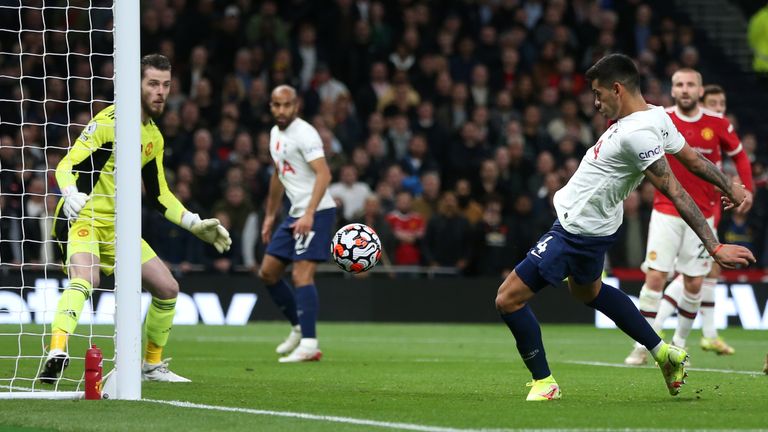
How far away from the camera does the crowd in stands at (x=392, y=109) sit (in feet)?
60.3

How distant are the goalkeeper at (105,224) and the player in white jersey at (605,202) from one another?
2.10 m

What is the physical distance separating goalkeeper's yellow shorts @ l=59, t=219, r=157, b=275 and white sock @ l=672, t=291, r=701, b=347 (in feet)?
16.4

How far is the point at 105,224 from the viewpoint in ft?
28.8

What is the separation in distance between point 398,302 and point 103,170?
9.95 metres

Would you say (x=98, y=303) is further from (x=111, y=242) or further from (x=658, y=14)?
(x=658, y=14)

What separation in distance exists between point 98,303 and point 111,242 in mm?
9007

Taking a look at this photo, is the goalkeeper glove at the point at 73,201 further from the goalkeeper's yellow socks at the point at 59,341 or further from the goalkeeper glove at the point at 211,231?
the goalkeeper glove at the point at 211,231

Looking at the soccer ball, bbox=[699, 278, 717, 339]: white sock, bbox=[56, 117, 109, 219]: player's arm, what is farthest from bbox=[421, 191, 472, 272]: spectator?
bbox=[56, 117, 109, 219]: player's arm

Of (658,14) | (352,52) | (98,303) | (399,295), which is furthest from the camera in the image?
(658,14)

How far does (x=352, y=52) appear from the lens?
2142 cm

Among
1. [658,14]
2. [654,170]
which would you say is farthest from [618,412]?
[658,14]

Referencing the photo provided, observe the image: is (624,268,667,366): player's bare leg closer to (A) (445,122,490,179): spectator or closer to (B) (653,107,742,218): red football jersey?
(B) (653,107,742,218): red football jersey

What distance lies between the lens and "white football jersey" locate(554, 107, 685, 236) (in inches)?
286

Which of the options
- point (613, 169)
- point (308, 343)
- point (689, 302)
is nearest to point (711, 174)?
point (613, 169)
